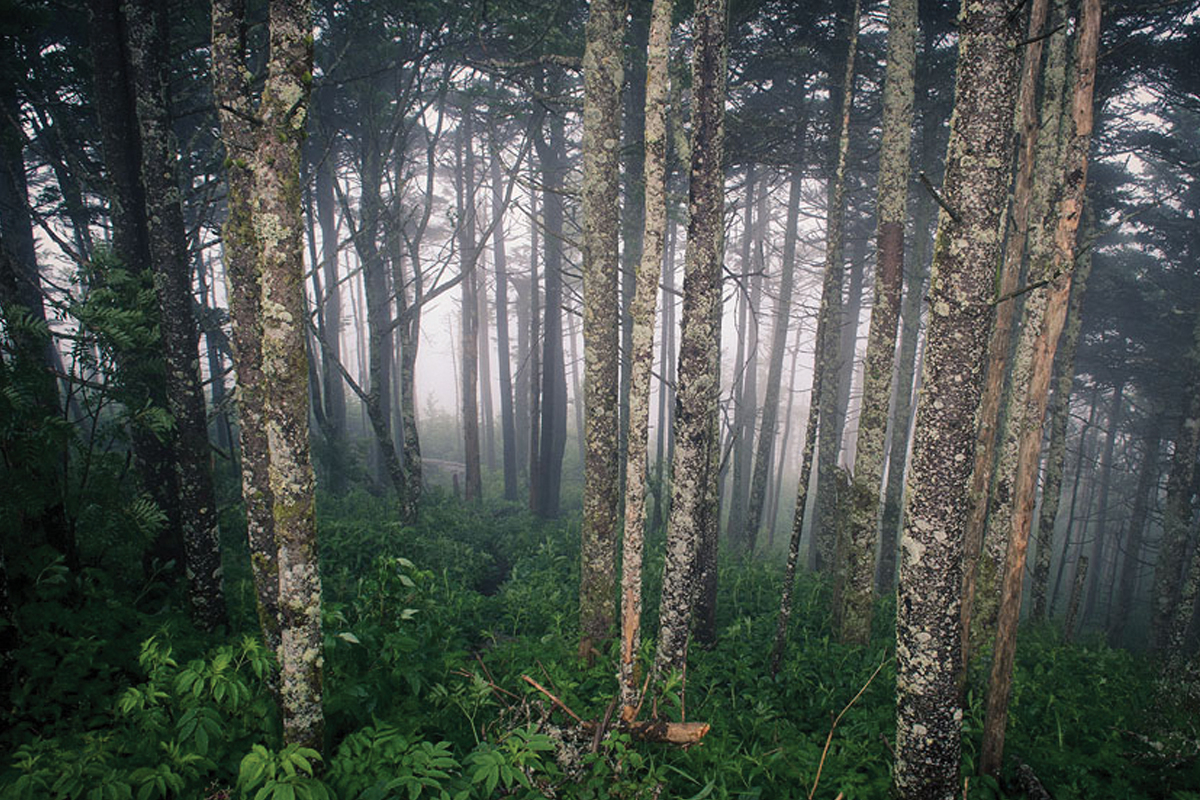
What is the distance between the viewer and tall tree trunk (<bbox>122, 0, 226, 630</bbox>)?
5176 millimetres

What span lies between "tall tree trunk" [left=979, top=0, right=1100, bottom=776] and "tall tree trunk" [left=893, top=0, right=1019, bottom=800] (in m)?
1.05

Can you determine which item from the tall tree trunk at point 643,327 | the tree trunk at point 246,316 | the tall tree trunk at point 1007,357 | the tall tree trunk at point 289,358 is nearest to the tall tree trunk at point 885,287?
the tall tree trunk at point 1007,357

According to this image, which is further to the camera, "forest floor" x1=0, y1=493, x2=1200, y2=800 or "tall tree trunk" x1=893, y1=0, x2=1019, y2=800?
"tall tree trunk" x1=893, y1=0, x2=1019, y2=800

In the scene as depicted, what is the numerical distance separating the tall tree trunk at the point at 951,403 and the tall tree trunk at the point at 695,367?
189 centimetres

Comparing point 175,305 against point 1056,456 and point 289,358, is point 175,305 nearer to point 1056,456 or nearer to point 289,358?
point 289,358

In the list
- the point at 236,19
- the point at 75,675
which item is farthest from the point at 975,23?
the point at 75,675

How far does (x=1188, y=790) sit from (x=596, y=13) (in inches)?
374

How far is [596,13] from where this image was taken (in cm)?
610

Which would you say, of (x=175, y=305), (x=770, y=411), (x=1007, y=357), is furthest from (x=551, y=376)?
(x=1007, y=357)

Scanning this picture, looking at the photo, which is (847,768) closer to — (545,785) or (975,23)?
(545,785)

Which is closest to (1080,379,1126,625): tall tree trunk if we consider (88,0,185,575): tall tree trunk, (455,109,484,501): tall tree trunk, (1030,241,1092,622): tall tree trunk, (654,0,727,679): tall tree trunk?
Result: (1030,241,1092,622): tall tree trunk

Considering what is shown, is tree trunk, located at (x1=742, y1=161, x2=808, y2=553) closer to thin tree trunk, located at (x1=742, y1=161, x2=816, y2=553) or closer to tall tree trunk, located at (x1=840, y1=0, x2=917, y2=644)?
thin tree trunk, located at (x1=742, y1=161, x2=816, y2=553)

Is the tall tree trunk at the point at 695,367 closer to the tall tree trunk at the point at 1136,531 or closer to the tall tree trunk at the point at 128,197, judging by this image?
the tall tree trunk at the point at 128,197

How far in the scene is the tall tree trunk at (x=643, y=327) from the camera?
445 cm
